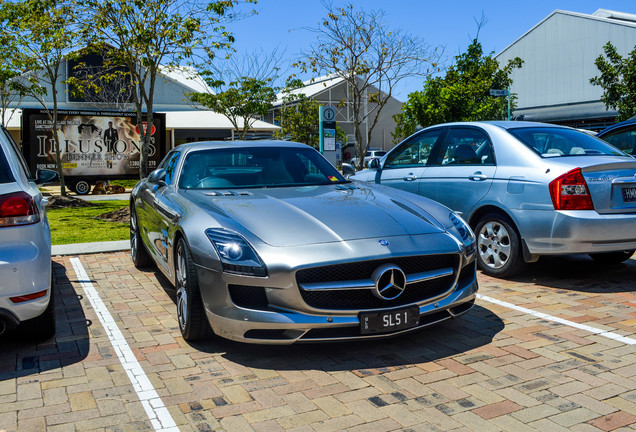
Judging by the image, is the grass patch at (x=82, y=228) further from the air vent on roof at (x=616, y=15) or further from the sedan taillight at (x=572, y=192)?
the air vent on roof at (x=616, y=15)

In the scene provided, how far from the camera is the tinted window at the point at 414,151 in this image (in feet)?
25.4

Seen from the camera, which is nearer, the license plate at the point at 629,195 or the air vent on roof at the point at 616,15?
the license plate at the point at 629,195

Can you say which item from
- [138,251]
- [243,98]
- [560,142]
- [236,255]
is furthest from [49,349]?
[243,98]

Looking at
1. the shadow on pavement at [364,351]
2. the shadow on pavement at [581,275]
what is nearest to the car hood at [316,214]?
the shadow on pavement at [364,351]

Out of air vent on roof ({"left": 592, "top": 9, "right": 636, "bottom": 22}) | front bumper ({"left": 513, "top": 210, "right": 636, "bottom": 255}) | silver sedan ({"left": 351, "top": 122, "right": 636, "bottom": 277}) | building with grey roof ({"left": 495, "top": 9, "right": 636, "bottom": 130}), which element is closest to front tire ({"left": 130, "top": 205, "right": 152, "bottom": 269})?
silver sedan ({"left": 351, "top": 122, "right": 636, "bottom": 277})

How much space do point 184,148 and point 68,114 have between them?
20.1 meters

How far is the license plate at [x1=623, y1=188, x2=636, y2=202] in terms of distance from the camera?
607cm

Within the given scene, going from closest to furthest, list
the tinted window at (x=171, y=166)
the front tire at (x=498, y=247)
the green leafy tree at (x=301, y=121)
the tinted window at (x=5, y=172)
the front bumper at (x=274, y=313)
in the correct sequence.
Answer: the front bumper at (x=274, y=313), the tinted window at (x=5, y=172), the tinted window at (x=171, y=166), the front tire at (x=498, y=247), the green leafy tree at (x=301, y=121)

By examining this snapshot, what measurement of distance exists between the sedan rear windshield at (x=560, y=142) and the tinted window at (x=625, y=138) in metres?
2.10

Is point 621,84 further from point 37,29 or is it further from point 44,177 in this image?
point 44,177

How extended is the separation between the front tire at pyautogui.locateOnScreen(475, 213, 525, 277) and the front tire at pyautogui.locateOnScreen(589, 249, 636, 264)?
1486 mm

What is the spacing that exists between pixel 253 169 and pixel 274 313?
7.05 feet

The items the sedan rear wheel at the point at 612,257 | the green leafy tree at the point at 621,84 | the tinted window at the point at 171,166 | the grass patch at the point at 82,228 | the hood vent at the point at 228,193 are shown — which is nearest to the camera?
the hood vent at the point at 228,193

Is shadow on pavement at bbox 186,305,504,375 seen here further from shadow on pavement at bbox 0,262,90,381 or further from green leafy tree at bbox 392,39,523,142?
green leafy tree at bbox 392,39,523,142
